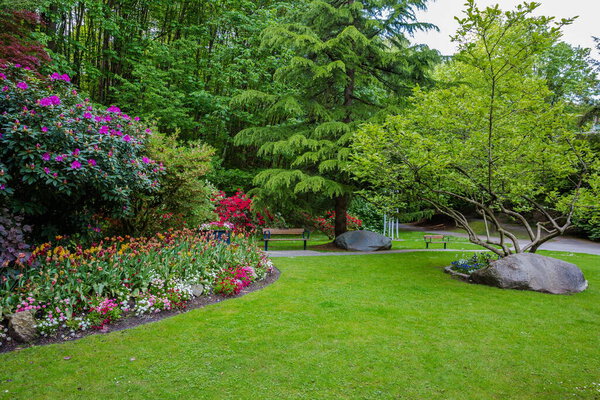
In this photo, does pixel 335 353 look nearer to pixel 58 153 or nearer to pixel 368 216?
pixel 58 153

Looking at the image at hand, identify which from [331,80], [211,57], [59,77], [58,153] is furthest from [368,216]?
[58,153]

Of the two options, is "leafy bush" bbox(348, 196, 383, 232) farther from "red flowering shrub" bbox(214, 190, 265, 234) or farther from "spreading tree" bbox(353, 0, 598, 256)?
"spreading tree" bbox(353, 0, 598, 256)

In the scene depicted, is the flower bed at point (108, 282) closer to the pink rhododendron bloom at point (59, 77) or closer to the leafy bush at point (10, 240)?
the leafy bush at point (10, 240)

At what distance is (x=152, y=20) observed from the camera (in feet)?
58.7

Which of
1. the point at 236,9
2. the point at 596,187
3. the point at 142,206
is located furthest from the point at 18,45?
the point at 596,187

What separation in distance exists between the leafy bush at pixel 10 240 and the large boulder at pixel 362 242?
8425 mm

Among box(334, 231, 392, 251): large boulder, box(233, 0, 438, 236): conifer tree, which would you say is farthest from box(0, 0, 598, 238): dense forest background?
box(334, 231, 392, 251): large boulder

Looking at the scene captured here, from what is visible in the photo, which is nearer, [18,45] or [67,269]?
[67,269]

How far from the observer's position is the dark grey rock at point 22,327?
3648 millimetres

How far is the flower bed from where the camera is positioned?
3.99 m

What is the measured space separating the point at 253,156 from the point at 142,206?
422 inches

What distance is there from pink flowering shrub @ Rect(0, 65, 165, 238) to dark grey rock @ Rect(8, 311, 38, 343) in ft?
4.48

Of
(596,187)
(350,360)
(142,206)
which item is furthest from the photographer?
(142,206)

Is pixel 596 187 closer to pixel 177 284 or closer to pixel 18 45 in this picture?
pixel 177 284
